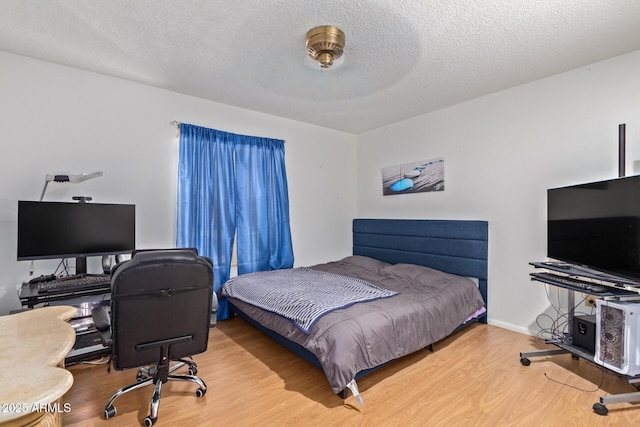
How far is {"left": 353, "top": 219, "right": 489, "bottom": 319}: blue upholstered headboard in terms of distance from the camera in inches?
137

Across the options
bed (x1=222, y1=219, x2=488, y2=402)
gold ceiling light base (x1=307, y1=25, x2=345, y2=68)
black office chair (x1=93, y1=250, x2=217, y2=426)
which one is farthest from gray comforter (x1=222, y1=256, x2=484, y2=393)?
gold ceiling light base (x1=307, y1=25, x2=345, y2=68)

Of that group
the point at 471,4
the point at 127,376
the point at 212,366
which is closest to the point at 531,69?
the point at 471,4

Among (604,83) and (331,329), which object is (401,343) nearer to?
(331,329)

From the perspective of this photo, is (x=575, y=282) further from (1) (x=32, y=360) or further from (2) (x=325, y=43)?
(1) (x=32, y=360)

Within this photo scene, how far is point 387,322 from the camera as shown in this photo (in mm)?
2328

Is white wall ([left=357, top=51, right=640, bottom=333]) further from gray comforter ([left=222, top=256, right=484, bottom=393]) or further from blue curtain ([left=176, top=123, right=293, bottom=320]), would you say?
blue curtain ([left=176, top=123, right=293, bottom=320])

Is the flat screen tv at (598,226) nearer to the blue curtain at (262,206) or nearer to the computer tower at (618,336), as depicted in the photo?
the computer tower at (618,336)

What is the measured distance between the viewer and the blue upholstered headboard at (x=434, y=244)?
3482 millimetres

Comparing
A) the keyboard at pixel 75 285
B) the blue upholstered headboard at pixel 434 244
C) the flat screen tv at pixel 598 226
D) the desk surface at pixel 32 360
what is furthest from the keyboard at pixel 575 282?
the keyboard at pixel 75 285

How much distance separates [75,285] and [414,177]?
390 centimetres

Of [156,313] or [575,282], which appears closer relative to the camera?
[156,313]

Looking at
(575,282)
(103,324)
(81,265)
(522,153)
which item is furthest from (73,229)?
(522,153)

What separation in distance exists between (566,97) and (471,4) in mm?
1728

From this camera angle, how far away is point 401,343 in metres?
2.38
